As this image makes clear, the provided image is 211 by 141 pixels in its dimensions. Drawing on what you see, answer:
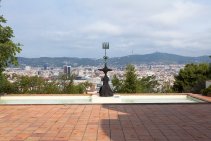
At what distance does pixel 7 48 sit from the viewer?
14.7m

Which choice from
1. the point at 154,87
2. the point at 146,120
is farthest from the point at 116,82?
the point at 146,120

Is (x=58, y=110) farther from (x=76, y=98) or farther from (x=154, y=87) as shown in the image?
(x=154, y=87)

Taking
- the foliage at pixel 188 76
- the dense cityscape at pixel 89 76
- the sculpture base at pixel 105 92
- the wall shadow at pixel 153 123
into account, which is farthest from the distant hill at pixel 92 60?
the wall shadow at pixel 153 123

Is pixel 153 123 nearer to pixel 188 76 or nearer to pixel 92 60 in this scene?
pixel 188 76

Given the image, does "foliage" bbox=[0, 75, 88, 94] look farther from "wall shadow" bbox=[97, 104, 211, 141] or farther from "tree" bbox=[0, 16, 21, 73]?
"wall shadow" bbox=[97, 104, 211, 141]

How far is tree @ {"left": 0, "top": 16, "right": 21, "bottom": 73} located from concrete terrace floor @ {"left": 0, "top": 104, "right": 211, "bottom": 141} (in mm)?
2426

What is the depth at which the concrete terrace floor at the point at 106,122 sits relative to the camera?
303 inches

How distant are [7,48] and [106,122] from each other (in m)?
6.70

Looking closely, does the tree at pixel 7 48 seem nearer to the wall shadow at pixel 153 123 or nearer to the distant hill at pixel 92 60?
the wall shadow at pixel 153 123

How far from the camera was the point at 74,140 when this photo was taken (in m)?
7.32

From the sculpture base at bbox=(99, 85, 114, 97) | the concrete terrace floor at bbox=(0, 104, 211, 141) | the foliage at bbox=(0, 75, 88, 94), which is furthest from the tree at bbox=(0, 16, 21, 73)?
the foliage at bbox=(0, 75, 88, 94)

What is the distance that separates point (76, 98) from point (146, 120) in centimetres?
831

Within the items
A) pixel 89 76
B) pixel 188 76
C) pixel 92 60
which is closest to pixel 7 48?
pixel 188 76

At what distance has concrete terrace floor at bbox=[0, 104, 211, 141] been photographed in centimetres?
769
